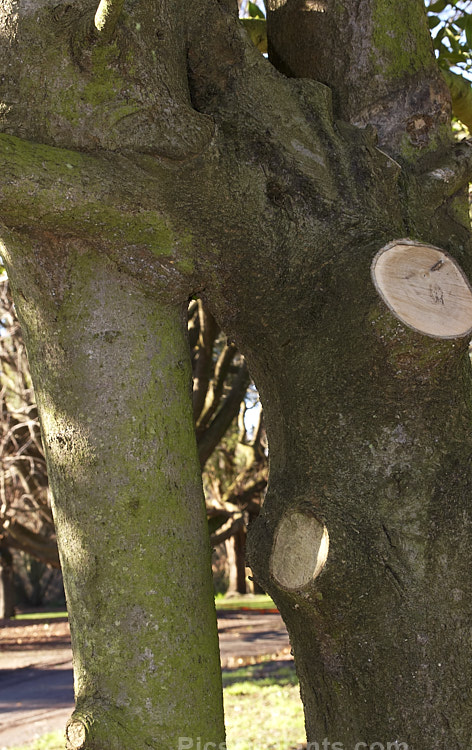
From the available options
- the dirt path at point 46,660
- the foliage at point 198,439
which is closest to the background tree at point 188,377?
the dirt path at point 46,660

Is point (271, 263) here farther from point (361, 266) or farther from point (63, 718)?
point (63, 718)

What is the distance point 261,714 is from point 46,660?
519cm

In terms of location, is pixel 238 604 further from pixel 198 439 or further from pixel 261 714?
pixel 261 714

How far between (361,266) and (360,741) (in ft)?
4.28

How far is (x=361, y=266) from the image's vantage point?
82.2 inches

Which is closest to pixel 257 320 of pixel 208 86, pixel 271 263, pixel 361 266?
pixel 271 263

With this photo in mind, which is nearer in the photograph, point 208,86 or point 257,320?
point 257,320

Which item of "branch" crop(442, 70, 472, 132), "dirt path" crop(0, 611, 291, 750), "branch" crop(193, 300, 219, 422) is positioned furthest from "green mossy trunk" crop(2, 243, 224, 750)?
"branch" crop(193, 300, 219, 422)

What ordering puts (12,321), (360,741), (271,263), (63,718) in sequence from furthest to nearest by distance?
(12,321), (63,718), (271,263), (360,741)

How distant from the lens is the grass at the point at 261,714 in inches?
201

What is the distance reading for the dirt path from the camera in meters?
6.46

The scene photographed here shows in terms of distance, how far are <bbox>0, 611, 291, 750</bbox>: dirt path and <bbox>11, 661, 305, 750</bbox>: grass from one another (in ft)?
2.51

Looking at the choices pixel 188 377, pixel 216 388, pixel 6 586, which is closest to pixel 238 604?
pixel 6 586

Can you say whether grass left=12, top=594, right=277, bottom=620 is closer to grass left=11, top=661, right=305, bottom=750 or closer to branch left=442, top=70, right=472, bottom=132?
grass left=11, top=661, right=305, bottom=750
